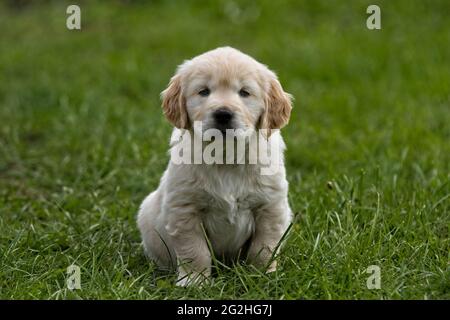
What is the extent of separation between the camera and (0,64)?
379 inches

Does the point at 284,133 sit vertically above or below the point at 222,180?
below

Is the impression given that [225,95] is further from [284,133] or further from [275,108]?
[284,133]

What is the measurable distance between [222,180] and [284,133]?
3138 millimetres

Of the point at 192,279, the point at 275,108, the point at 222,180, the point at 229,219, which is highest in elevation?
the point at 275,108

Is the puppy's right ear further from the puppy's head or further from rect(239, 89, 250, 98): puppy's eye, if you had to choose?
rect(239, 89, 250, 98): puppy's eye

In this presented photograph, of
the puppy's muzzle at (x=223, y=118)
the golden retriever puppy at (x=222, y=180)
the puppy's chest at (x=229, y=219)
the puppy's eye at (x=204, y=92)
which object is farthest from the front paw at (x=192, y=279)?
the puppy's eye at (x=204, y=92)

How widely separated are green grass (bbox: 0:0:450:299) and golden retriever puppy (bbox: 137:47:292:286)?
158mm

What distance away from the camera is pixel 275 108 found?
4.29m

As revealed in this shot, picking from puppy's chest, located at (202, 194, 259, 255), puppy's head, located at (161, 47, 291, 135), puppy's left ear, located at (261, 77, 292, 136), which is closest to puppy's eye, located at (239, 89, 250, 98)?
puppy's head, located at (161, 47, 291, 135)

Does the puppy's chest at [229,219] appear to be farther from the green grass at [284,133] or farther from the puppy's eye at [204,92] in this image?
the puppy's eye at [204,92]

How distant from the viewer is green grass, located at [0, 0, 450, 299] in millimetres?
4184

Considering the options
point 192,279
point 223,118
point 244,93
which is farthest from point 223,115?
point 192,279
